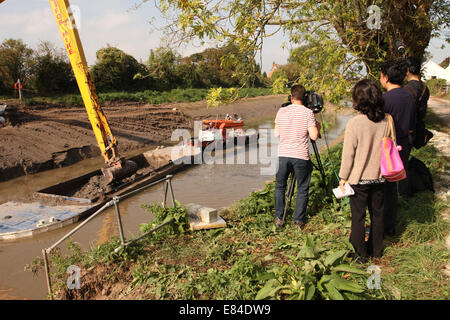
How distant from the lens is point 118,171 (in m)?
9.95

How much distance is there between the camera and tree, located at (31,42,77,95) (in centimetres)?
2353

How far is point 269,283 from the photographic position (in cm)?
298

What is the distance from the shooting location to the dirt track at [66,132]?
13.7 metres

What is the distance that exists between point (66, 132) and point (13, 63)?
9.73 meters

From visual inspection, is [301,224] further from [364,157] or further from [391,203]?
[364,157]

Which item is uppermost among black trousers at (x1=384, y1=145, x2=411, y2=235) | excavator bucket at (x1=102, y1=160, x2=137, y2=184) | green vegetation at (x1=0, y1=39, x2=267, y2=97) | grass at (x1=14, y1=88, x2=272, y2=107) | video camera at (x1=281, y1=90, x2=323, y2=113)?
green vegetation at (x1=0, y1=39, x2=267, y2=97)

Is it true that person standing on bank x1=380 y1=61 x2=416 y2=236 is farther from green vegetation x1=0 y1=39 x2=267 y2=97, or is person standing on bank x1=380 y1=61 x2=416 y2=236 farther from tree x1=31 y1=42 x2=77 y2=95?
tree x1=31 y1=42 x2=77 y2=95

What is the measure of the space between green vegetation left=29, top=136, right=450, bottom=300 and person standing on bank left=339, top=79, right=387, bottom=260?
1.34 ft

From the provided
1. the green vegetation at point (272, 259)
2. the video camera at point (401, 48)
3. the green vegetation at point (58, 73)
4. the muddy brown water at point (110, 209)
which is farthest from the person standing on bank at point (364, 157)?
the green vegetation at point (58, 73)

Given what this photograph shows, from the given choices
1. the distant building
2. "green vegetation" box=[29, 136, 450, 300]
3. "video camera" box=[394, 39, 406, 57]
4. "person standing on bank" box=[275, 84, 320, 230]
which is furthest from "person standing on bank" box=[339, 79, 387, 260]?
the distant building

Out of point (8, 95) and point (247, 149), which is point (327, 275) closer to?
point (247, 149)

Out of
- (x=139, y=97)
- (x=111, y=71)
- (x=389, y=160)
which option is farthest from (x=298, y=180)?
→ (x=111, y=71)
